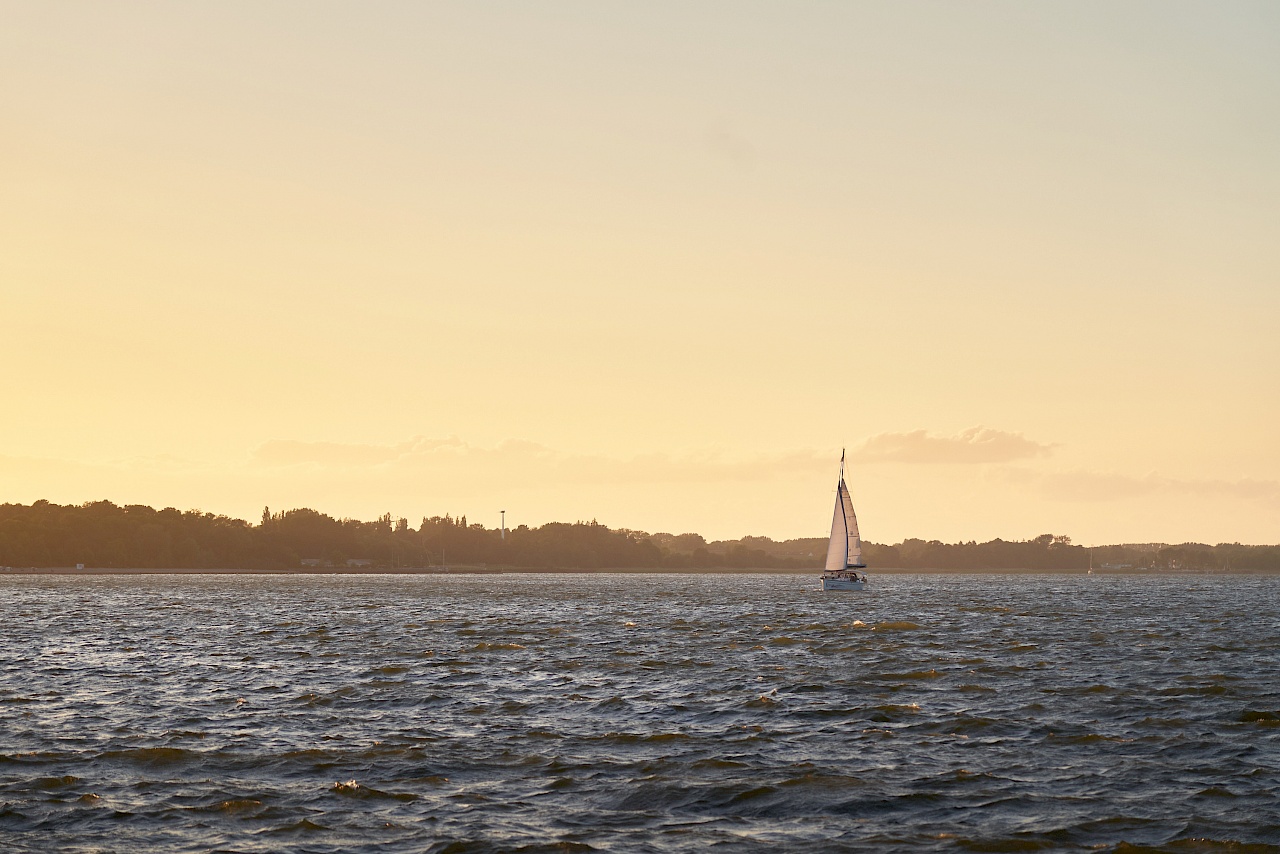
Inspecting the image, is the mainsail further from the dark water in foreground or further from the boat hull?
the dark water in foreground

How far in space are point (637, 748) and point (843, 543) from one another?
515 feet

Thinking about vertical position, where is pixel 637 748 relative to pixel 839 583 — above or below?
below

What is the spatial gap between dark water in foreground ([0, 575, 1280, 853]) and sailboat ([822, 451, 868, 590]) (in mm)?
114891

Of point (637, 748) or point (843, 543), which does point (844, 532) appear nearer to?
point (843, 543)

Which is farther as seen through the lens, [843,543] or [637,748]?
[843,543]

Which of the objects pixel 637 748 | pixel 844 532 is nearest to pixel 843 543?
pixel 844 532

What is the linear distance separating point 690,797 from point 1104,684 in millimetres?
28175

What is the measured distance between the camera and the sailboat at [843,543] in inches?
7234

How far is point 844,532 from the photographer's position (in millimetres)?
185000

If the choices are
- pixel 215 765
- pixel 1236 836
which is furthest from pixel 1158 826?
Result: pixel 215 765

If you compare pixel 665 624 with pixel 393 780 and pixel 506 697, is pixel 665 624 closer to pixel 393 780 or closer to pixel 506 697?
pixel 506 697

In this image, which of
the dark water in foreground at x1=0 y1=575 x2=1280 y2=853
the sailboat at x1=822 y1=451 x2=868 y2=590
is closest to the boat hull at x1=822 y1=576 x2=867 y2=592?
the sailboat at x1=822 y1=451 x2=868 y2=590

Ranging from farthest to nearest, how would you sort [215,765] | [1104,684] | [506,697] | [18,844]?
[1104,684]
[506,697]
[215,765]
[18,844]

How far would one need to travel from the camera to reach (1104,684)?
158ft
